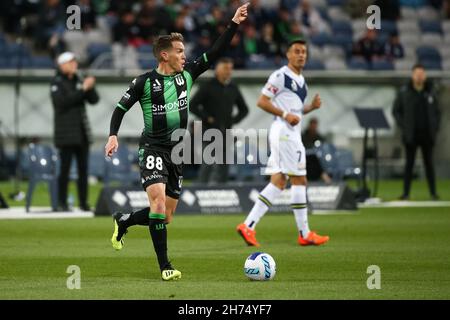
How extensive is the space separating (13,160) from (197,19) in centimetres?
643

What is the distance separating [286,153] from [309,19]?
19.6 meters

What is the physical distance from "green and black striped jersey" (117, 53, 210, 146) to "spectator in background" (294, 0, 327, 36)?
22286 millimetres

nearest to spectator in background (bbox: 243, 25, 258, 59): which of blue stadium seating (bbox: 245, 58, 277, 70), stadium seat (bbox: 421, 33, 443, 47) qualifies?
blue stadium seating (bbox: 245, 58, 277, 70)

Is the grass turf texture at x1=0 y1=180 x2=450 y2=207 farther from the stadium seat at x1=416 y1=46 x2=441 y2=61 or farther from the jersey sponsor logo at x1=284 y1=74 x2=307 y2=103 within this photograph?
the jersey sponsor logo at x1=284 y1=74 x2=307 y2=103

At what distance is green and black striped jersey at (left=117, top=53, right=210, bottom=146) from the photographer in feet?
37.0

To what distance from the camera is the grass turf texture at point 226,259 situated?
10.1 meters

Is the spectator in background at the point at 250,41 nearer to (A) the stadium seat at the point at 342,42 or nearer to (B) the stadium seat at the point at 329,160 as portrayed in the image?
(A) the stadium seat at the point at 342,42

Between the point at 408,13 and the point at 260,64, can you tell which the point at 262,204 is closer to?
the point at 260,64

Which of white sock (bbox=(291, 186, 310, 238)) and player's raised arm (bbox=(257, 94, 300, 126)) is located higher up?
player's raised arm (bbox=(257, 94, 300, 126))

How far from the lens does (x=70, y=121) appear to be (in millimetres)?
20156

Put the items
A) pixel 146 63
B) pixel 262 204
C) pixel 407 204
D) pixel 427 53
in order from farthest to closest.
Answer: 1. pixel 427 53
2. pixel 146 63
3. pixel 407 204
4. pixel 262 204

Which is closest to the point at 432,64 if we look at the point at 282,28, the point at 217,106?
the point at 282,28

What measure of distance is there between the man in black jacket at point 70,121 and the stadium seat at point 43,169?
0.38 m
